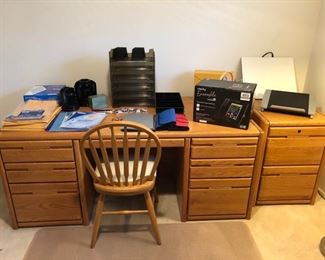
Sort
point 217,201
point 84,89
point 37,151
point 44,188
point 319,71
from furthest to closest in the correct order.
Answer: point 319,71
point 84,89
point 217,201
point 44,188
point 37,151

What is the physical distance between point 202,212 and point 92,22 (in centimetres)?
149

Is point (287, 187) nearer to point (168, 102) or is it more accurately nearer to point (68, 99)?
point (168, 102)

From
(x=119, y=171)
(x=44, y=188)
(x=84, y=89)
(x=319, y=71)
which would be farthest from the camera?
(x=319, y=71)

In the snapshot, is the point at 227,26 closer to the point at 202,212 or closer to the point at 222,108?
the point at 222,108

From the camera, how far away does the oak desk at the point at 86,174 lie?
1.73m

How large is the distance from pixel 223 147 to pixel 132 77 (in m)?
0.77

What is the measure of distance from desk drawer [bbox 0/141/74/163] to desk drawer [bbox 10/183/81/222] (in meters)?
0.18

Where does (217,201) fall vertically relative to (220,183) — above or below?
below

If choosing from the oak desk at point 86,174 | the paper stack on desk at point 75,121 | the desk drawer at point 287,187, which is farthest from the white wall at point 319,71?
the paper stack on desk at point 75,121

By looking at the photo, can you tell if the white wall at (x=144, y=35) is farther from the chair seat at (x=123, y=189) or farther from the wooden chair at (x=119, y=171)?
the chair seat at (x=123, y=189)

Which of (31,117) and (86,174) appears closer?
(31,117)

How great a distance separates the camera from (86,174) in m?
1.93

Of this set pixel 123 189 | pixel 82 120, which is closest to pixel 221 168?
A: pixel 123 189

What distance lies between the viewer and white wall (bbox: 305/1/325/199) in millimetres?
2154
